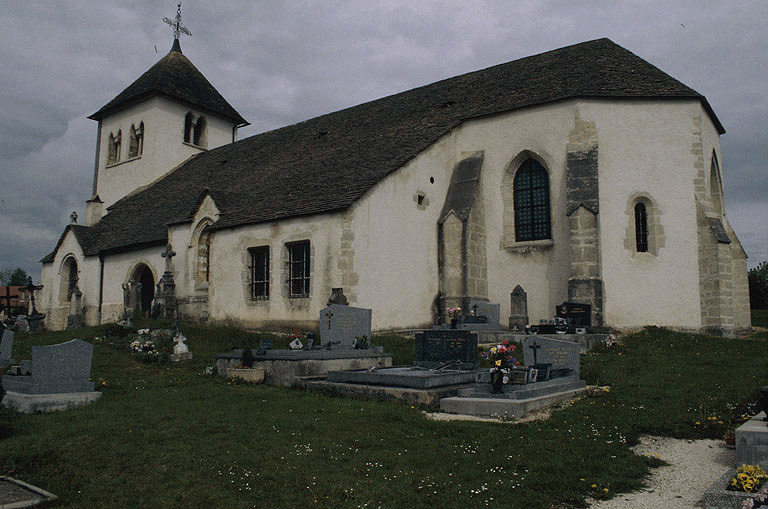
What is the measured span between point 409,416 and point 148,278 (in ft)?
73.1

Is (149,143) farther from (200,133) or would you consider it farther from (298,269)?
(298,269)

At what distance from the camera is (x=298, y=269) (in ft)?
64.8

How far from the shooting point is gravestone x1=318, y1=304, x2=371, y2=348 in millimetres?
13836

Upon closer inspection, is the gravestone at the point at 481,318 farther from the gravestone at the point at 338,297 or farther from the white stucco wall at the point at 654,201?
the white stucco wall at the point at 654,201

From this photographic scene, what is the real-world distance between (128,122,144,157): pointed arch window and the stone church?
10859 mm

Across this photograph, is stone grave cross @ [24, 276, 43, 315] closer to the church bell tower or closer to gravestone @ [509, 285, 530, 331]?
the church bell tower

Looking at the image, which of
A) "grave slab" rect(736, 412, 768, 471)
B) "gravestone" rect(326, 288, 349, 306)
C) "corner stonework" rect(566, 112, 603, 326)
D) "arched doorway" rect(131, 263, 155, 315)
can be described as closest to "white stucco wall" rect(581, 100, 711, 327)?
"corner stonework" rect(566, 112, 603, 326)

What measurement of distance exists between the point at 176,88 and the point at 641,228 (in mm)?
26941

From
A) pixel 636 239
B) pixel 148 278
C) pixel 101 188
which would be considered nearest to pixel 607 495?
pixel 636 239

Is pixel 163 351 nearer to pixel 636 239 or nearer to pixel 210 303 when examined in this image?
pixel 210 303

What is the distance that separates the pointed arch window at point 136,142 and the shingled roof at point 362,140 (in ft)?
17.0

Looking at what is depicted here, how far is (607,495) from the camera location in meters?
5.55

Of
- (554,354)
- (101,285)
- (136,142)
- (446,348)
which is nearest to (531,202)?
(446,348)

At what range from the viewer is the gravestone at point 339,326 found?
45.4ft
